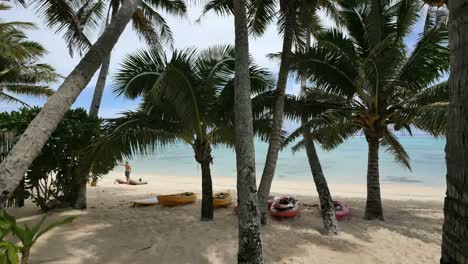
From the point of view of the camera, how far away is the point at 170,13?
38.4ft

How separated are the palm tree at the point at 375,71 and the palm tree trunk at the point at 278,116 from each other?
66 centimetres

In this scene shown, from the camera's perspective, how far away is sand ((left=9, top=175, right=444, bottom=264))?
19.0 ft

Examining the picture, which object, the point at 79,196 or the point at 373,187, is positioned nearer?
the point at 79,196

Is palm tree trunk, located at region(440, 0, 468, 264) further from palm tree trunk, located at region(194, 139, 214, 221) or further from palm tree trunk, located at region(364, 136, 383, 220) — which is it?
palm tree trunk, located at region(364, 136, 383, 220)

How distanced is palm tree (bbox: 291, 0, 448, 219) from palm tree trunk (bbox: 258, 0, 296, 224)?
0.66m

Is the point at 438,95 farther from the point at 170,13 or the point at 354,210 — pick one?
the point at 170,13

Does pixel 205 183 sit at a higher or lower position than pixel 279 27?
lower

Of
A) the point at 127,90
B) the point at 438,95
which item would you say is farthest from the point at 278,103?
the point at 438,95

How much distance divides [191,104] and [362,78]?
4207 millimetres

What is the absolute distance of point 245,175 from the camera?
4941 millimetres

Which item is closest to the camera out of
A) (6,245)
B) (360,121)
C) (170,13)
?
(6,245)

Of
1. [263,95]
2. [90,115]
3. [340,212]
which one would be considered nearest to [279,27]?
[263,95]

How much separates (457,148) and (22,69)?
17182 millimetres

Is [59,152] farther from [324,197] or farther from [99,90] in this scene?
[324,197]
